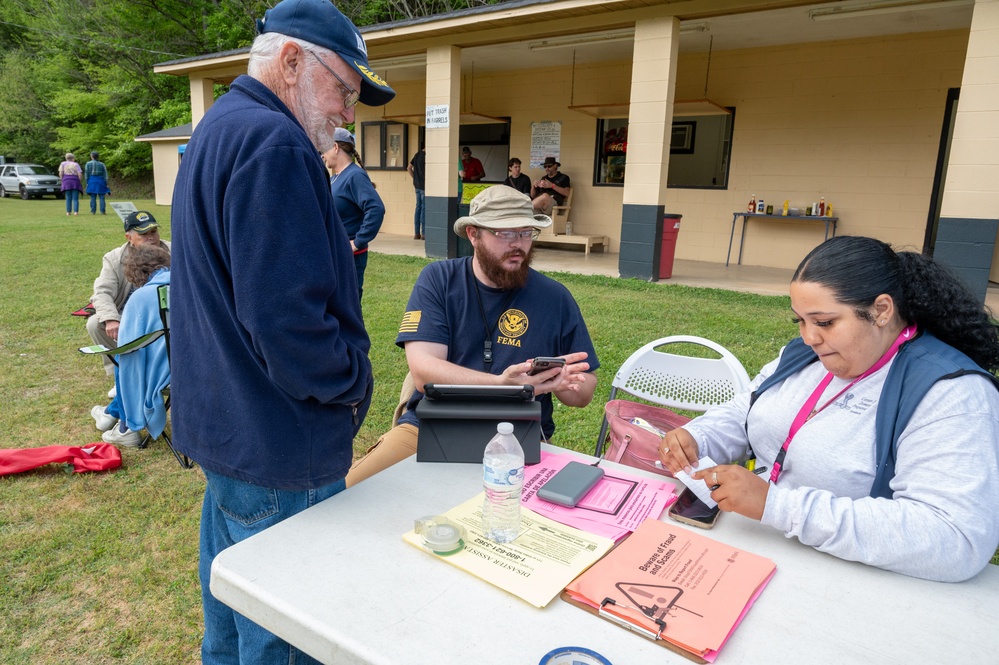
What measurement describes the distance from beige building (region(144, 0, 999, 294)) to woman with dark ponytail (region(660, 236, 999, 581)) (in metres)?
5.78

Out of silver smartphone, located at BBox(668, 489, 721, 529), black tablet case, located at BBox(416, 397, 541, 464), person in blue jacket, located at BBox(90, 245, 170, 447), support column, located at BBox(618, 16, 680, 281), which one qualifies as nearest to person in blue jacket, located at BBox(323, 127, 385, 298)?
person in blue jacket, located at BBox(90, 245, 170, 447)

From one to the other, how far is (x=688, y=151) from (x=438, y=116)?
13.7ft

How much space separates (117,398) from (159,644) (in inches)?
74.1

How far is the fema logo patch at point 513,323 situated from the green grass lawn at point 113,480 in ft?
4.09

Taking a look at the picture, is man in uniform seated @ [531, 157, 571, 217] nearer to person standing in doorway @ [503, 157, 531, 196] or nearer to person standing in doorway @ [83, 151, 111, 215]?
person standing in doorway @ [503, 157, 531, 196]

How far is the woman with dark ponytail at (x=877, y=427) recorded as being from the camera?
1320mm

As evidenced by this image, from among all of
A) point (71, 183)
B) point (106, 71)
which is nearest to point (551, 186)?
point (71, 183)

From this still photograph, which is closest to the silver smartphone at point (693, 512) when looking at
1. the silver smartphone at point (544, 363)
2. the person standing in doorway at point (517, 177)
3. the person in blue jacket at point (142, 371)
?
the silver smartphone at point (544, 363)

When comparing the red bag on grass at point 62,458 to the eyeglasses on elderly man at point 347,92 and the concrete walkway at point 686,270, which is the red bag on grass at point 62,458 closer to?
the eyeglasses on elderly man at point 347,92

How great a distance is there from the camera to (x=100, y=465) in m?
3.30

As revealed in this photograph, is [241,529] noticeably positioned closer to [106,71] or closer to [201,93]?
[201,93]

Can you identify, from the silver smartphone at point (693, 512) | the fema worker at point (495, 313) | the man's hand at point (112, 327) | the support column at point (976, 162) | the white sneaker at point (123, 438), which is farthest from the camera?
the support column at point (976, 162)

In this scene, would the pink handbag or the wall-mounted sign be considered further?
the wall-mounted sign

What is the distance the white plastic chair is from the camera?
2.58 m
